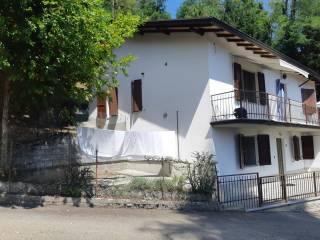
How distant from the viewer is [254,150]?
21.1 metres

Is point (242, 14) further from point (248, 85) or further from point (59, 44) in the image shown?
point (59, 44)

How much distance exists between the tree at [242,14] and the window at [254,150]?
17180 millimetres

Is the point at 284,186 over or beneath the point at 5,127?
beneath

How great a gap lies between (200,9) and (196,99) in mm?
20289

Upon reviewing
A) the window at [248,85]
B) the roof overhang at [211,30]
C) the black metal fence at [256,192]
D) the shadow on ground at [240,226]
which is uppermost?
the roof overhang at [211,30]

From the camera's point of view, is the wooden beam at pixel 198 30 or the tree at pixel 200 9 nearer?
the wooden beam at pixel 198 30

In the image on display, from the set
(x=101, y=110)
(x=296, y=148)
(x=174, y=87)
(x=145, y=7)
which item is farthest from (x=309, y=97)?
(x=145, y=7)

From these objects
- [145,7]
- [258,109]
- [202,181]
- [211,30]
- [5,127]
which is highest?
[145,7]

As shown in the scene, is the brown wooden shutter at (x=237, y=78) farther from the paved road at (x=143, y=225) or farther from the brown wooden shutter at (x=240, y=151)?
the paved road at (x=143, y=225)

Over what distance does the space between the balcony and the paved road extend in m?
5.43

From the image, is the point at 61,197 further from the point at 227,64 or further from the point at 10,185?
the point at 227,64

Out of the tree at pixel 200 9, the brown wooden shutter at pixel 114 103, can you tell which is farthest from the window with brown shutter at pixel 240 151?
the tree at pixel 200 9

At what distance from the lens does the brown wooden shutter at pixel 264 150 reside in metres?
21.4

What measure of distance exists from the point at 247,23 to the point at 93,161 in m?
25.1
